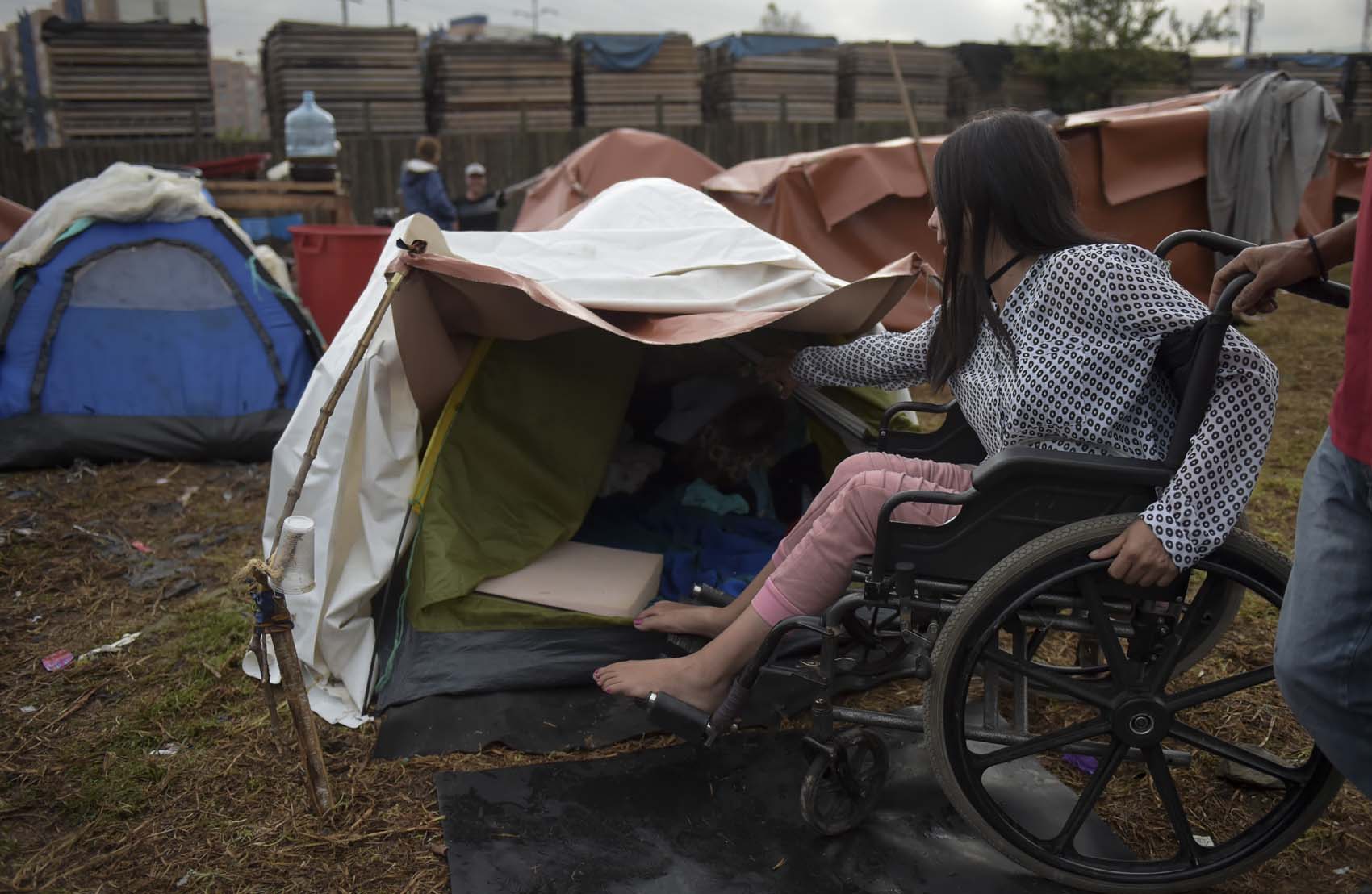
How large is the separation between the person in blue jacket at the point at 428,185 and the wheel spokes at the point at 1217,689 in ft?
25.4

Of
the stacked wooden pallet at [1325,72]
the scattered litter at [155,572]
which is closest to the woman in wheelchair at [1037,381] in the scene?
the scattered litter at [155,572]

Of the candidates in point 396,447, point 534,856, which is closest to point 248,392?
point 396,447

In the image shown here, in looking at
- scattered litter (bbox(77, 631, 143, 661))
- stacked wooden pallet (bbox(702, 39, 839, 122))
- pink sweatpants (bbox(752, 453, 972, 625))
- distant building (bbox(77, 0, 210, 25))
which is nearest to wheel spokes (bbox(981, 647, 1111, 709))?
pink sweatpants (bbox(752, 453, 972, 625))

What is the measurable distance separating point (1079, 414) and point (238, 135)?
19840mm

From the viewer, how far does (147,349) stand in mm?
4672

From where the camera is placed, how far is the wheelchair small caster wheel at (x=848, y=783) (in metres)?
2.02

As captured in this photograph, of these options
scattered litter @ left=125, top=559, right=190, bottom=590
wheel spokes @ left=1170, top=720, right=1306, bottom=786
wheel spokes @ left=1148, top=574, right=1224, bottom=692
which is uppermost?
wheel spokes @ left=1148, top=574, right=1224, bottom=692

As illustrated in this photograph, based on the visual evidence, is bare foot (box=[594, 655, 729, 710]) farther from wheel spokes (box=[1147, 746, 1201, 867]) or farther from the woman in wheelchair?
wheel spokes (box=[1147, 746, 1201, 867])

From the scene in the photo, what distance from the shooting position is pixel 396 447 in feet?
8.74

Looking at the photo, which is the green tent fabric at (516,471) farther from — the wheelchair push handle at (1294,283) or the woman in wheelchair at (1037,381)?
the wheelchair push handle at (1294,283)

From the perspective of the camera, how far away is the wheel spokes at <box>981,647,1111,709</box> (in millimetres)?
1805

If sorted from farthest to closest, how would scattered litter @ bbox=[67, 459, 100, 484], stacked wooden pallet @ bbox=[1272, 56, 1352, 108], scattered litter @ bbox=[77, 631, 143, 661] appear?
1. stacked wooden pallet @ bbox=[1272, 56, 1352, 108]
2. scattered litter @ bbox=[67, 459, 100, 484]
3. scattered litter @ bbox=[77, 631, 143, 661]

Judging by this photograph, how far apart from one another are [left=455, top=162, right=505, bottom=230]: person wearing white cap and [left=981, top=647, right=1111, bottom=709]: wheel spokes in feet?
26.8

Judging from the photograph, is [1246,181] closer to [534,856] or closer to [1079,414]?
[1079,414]
